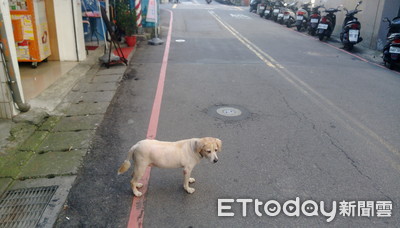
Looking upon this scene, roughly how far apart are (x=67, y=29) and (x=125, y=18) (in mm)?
3714

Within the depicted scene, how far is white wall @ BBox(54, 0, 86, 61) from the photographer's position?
347 inches

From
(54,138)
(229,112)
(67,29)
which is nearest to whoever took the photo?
(54,138)

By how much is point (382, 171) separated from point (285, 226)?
187 centimetres

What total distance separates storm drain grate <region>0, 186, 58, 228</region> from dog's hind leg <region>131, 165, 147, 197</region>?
2.93 feet

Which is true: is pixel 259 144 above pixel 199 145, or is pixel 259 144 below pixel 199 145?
below

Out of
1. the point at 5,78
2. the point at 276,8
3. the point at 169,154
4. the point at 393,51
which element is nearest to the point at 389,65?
the point at 393,51

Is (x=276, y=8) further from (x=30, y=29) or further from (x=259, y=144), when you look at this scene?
(x=259, y=144)

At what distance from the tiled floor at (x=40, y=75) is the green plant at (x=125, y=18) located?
3.96 meters

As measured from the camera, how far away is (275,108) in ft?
21.2

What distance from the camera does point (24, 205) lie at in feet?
11.5

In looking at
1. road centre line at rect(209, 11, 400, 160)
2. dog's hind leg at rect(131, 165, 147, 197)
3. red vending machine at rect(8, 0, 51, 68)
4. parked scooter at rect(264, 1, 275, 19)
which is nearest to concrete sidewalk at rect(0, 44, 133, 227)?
dog's hind leg at rect(131, 165, 147, 197)

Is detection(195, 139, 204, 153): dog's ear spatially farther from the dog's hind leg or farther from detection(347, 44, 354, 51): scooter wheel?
detection(347, 44, 354, 51): scooter wheel

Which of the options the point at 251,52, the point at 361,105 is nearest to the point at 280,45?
the point at 251,52

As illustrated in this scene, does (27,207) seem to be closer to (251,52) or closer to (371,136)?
(371,136)
